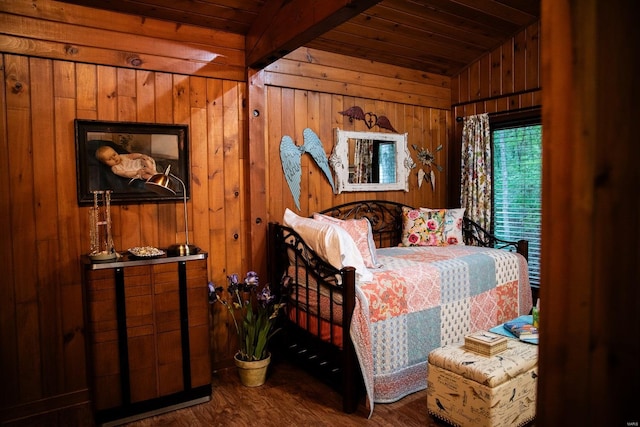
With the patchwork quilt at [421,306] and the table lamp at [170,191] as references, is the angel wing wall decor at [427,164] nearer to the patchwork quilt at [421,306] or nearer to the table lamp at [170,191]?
the patchwork quilt at [421,306]

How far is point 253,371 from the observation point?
287cm

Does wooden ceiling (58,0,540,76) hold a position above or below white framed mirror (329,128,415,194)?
above

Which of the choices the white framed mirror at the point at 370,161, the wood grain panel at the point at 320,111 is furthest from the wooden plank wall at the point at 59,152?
the white framed mirror at the point at 370,161

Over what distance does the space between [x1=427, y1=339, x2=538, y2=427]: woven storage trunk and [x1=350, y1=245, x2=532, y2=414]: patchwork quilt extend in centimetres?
33

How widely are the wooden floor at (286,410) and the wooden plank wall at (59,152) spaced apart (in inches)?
27.4

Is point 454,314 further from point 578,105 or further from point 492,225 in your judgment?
point 578,105

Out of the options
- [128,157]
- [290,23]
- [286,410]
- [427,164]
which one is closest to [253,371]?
[286,410]

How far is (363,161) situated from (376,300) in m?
1.67

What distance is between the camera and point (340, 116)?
3766mm

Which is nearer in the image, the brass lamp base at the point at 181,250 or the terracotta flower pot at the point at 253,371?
the brass lamp base at the point at 181,250

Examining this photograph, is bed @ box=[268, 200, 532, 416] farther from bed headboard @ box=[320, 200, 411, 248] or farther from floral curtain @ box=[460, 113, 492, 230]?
floral curtain @ box=[460, 113, 492, 230]

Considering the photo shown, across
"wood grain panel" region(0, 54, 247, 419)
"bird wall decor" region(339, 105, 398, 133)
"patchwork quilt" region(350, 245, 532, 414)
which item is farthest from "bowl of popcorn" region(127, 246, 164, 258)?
"bird wall decor" region(339, 105, 398, 133)

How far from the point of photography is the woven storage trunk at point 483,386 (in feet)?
6.85

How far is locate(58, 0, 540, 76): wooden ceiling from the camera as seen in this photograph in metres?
2.51
